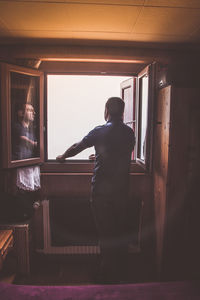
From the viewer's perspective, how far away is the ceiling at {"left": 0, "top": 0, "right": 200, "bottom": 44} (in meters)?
1.85

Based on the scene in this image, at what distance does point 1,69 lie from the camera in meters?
2.34

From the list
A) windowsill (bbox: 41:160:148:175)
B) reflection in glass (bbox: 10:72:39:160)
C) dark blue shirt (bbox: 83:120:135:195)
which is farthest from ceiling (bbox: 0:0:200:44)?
windowsill (bbox: 41:160:148:175)

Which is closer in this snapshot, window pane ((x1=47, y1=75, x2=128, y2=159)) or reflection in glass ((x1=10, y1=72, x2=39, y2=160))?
reflection in glass ((x1=10, y1=72, x2=39, y2=160))

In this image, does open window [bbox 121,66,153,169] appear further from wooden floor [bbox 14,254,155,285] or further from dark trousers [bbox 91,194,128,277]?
wooden floor [bbox 14,254,155,285]

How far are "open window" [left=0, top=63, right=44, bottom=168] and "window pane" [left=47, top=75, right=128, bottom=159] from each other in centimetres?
95

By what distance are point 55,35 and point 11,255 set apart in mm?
2389

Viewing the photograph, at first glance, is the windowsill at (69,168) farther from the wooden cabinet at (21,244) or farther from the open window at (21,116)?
the wooden cabinet at (21,244)

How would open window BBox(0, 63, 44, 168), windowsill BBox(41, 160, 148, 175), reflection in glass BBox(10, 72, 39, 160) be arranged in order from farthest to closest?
windowsill BBox(41, 160, 148, 175)
reflection in glass BBox(10, 72, 39, 160)
open window BBox(0, 63, 44, 168)

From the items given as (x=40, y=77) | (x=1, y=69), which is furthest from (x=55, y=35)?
(x=1, y=69)

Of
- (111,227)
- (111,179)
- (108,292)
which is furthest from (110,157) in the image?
(108,292)

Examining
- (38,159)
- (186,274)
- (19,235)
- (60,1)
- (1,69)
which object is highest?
(60,1)

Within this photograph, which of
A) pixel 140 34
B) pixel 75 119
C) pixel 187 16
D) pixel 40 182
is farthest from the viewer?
pixel 75 119

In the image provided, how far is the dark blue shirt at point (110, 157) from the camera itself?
220cm

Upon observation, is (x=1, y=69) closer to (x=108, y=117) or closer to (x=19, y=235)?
(x=108, y=117)
